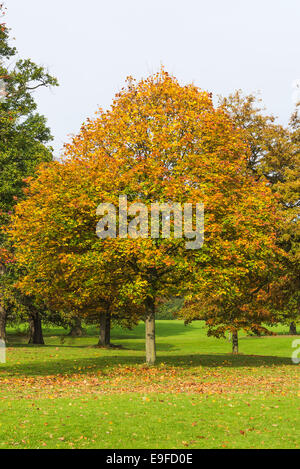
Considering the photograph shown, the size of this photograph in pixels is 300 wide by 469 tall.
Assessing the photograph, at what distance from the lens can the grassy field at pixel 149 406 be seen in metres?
12.0

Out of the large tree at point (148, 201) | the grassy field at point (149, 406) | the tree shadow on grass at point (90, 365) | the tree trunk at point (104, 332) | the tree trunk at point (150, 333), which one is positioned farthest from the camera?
the tree trunk at point (104, 332)

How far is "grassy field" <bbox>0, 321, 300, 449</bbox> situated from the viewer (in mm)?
12047

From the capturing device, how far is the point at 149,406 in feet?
50.8

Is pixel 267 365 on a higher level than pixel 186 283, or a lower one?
lower

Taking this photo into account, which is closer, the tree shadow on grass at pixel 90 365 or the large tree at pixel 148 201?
the large tree at pixel 148 201

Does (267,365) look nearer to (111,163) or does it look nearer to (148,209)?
(148,209)

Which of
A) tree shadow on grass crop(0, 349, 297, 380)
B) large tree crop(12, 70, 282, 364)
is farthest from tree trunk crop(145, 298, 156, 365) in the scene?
tree shadow on grass crop(0, 349, 297, 380)

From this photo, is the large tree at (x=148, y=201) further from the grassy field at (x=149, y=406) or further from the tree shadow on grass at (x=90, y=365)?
the grassy field at (x=149, y=406)

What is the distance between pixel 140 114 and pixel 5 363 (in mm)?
15790

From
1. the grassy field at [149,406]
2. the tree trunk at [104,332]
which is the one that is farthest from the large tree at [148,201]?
the tree trunk at [104,332]

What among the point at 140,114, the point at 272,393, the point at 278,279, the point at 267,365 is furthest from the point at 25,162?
the point at 272,393

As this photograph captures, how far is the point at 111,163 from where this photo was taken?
26.0m

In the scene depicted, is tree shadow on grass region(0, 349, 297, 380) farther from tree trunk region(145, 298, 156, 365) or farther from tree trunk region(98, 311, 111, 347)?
tree trunk region(98, 311, 111, 347)

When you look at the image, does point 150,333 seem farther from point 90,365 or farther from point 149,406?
point 149,406
